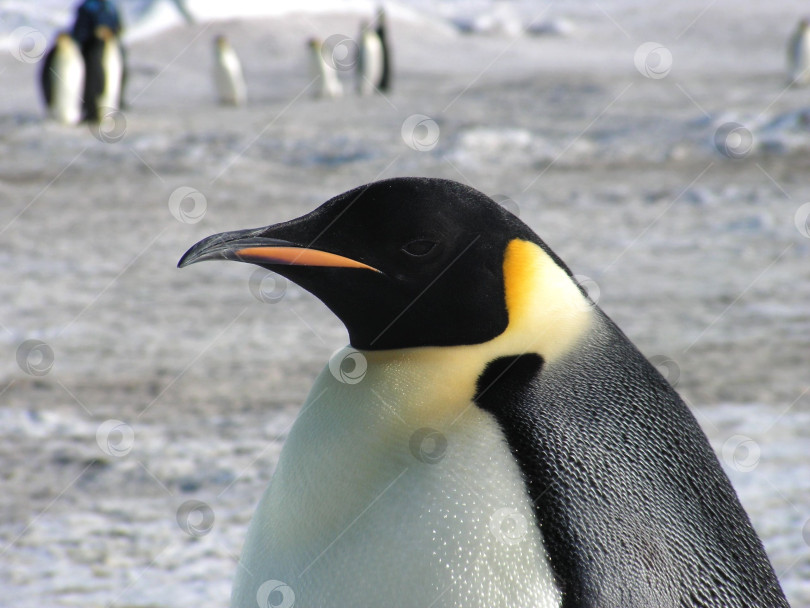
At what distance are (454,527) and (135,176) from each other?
7510 mm

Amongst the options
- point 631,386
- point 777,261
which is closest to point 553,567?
point 631,386

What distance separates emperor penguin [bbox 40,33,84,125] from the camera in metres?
11.3

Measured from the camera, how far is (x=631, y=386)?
1300mm

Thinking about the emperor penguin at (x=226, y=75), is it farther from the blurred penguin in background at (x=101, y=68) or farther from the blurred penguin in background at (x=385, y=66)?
the blurred penguin in background at (x=385, y=66)

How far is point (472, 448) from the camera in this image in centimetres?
121

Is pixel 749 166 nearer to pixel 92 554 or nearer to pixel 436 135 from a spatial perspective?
pixel 436 135

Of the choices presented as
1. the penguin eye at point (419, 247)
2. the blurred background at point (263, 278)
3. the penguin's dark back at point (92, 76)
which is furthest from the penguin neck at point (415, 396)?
the penguin's dark back at point (92, 76)
